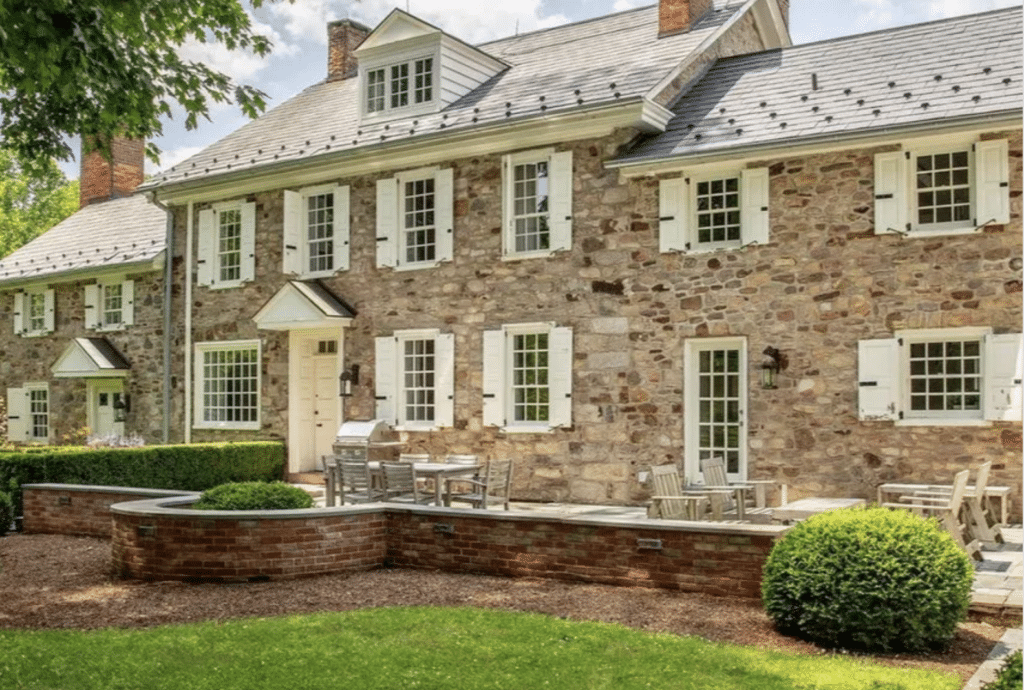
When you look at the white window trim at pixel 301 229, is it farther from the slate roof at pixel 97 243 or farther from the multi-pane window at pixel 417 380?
the slate roof at pixel 97 243

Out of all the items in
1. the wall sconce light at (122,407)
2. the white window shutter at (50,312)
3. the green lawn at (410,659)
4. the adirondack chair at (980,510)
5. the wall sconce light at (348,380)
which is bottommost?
the green lawn at (410,659)

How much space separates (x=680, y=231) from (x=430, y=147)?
14.7 ft

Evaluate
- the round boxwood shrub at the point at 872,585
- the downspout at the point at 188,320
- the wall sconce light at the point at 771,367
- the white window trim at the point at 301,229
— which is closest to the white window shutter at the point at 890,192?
the wall sconce light at the point at 771,367

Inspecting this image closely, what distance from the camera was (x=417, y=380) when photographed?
17031 mm

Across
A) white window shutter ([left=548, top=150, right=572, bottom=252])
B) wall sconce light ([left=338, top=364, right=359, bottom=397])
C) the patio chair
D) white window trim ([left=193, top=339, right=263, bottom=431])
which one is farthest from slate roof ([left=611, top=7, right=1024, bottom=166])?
white window trim ([left=193, top=339, right=263, bottom=431])

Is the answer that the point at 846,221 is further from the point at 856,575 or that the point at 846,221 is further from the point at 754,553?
the point at 856,575

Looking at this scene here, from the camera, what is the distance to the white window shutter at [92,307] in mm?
22094

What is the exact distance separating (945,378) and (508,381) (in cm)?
621

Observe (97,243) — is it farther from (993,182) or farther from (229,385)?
(993,182)

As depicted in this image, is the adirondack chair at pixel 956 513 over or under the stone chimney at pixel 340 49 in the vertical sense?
under

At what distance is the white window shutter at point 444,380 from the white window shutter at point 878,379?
246 inches

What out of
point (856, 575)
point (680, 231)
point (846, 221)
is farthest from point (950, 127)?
point (856, 575)

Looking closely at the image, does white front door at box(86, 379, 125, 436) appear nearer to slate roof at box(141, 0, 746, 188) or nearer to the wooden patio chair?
slate roof at box(141, 0, 746, 188)

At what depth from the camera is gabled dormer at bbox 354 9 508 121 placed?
17750mm
